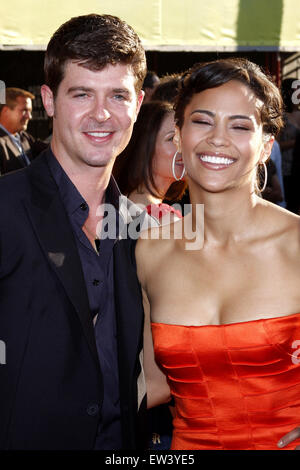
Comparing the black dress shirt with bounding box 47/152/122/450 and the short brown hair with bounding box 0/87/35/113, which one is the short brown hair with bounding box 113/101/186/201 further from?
the short brown hair with bounding box 0/87/35/113

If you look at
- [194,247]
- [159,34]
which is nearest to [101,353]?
[194,247]

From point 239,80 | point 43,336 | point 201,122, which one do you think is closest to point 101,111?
point 201,122

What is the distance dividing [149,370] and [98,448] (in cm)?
50

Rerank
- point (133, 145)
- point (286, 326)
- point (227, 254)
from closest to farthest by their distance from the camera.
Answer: point (286, 326)
point (227, 254)
point (133, 145)

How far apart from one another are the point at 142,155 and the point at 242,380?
1.67 m

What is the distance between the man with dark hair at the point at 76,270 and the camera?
1.80 m

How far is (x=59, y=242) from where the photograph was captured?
1.88 m

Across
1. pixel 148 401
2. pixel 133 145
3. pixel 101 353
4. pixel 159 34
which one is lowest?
pixel 148 401

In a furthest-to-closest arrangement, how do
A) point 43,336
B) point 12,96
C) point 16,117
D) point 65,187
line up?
point 12,96 → point 16,117 → point 65,187 → point 43,336

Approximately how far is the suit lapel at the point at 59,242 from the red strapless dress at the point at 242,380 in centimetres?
47

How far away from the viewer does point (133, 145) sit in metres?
3.48

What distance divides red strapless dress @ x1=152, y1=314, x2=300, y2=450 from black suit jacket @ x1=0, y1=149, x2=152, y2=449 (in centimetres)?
46

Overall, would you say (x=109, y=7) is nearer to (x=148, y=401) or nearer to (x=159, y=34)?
(x=159, y=34)

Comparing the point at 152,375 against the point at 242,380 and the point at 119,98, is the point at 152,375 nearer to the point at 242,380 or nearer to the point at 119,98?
the point at 242,380
